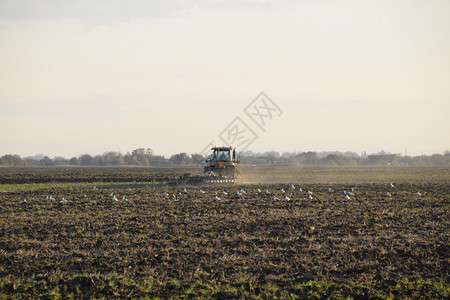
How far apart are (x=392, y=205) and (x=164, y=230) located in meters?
11.0

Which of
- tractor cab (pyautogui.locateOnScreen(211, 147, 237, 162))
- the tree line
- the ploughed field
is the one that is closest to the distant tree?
the tree line

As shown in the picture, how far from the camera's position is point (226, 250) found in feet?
36.9

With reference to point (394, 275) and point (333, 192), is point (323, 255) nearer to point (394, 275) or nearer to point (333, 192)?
point (394, 275)

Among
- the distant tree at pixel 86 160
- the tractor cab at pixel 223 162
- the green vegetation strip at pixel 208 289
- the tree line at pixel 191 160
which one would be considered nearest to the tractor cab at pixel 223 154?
the tractor cab at pixel 223 162

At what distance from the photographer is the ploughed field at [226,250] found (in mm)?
8555

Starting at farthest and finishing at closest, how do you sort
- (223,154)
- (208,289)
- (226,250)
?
(223,154), (226,250), (208,289)

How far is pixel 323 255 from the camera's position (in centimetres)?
1073

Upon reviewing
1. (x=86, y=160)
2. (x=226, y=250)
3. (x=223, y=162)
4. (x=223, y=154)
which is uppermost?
(x=86, y=160)

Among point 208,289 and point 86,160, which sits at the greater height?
point 86,160

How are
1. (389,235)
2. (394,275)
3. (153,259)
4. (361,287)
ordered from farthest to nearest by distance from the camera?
1. (389,235)
2. (153,259)
3. (394,275)
4. (361,287)

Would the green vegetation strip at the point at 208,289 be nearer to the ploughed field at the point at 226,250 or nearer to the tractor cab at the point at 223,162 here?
the ploughed field at the point at 226,250

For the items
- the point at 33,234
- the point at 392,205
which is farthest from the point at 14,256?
the point at 392,205

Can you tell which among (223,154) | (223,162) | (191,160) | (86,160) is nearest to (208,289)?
(223,162)

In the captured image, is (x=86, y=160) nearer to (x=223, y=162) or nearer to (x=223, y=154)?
(x=223, y=154)
